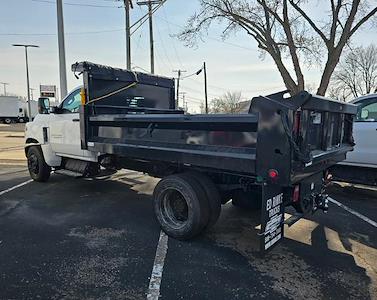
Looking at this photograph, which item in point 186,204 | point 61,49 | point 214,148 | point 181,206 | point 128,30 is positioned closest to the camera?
point 214,148

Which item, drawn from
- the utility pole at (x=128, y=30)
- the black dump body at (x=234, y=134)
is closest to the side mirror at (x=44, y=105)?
the black dump body at (x=234, y=134)

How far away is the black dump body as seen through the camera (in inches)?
130

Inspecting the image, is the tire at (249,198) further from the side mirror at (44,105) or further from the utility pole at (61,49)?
the utility pole at (61,49)

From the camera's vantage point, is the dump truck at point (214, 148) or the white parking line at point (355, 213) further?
the white parking line at point (355, 213)

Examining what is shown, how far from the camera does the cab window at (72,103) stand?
6605 millimetres

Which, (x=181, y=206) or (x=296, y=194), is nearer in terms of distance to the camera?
(x=296, y=194)

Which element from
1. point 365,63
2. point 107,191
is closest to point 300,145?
point 107,191

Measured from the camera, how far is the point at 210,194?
426 centimetres

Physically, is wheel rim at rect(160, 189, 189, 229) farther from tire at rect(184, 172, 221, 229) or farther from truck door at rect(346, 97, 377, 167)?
truck door at rect(346, 97, 377, 167)

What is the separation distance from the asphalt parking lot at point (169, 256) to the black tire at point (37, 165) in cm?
141

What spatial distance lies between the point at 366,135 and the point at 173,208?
4195mm

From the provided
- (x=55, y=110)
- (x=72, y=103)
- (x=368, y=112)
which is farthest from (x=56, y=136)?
(x=368, y=112)

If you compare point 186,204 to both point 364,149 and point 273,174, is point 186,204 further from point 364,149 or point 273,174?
point 364,149

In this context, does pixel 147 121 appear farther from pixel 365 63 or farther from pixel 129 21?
pixel 365 63
